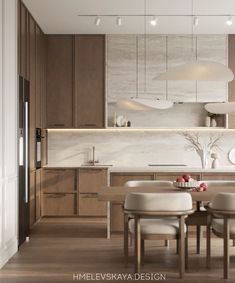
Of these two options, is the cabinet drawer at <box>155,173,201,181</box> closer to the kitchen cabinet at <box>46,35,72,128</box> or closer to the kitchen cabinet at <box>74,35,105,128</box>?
the kitchen cabinet at <box>74,35,105,128</box>

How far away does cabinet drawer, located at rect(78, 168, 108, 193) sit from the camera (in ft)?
29.2

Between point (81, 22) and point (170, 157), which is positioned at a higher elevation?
point (81, 22)

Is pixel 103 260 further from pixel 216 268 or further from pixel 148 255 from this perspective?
pixel 216 268

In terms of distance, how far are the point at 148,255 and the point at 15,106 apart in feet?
7.11

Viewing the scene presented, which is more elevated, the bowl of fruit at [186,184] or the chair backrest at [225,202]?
the bowl of fruit at [186,184]

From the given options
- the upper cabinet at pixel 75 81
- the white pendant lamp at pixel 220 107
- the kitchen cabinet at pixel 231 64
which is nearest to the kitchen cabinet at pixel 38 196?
the upper cabinet at pixel 75 81

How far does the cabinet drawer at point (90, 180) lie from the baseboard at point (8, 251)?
8.65 ft

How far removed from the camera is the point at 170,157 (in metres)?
9.47

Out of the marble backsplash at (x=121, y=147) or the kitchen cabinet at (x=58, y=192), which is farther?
the marble backsplash at (x=121, y=147)

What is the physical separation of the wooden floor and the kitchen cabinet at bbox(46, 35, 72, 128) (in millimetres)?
2081

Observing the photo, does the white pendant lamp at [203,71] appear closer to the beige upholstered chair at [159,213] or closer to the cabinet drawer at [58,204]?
the beige upholstered chair at [159,213]

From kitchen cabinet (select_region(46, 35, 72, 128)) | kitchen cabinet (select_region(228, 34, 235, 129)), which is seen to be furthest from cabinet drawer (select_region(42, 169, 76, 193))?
kitchen cabinet (select_region(228, 34, 235, 129))

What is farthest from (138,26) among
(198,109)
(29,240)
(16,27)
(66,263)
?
(66,263)

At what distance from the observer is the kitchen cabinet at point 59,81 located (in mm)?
9125
